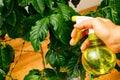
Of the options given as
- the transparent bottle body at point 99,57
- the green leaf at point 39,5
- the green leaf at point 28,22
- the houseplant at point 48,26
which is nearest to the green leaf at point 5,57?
the houseplant at point 48,26

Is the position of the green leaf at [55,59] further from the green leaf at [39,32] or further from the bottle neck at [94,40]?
the bottle neck at [94,40]

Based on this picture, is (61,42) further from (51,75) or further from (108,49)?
(108,49)

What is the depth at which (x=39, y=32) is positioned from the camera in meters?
0.83

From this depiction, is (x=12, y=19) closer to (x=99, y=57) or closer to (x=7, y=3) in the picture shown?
(x=7, y=3)

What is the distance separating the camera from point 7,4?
849 mm

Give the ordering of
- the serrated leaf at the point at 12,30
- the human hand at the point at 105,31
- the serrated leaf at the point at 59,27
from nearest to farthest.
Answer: the human hand at the point at 105,31
the serrated leaf at the point at 59,27
the serrated leaf at the point at 12,30

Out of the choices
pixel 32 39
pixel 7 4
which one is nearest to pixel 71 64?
pixel 32 39

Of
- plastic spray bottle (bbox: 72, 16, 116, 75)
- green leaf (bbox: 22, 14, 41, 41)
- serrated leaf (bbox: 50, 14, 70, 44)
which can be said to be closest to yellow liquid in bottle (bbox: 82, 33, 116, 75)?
plastic spray bottle (bbox: 72, 16, 116, 75)

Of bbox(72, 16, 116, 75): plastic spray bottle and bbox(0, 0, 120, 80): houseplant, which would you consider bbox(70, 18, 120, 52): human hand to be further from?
bbox(0, 0, 120, 80): houseplant

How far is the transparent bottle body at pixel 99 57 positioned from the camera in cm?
58

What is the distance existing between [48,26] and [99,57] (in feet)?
1.04

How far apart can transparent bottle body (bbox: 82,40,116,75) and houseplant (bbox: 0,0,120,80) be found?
258mm

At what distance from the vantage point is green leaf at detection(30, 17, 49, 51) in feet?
2.75

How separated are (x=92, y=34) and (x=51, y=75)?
0.48 meters
